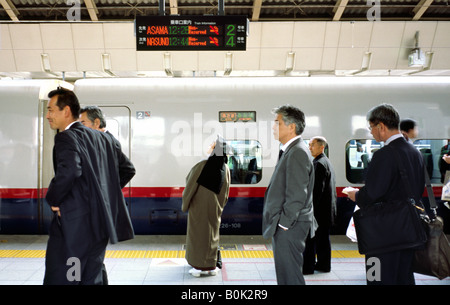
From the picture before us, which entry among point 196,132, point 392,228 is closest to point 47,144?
point 196,132

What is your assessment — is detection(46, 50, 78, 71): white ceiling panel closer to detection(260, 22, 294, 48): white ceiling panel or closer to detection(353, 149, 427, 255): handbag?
detection(260, 22, 294, 48): white ceiling panel

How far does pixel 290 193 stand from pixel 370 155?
12.3 ft

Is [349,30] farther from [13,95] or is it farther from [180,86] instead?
[13,95]

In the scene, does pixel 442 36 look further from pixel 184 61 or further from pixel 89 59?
pixel 89 59

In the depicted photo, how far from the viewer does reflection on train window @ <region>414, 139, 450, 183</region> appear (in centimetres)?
633

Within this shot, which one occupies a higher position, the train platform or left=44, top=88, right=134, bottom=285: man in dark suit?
left=44, top=88, right=134, bottom=285: man in dark suit

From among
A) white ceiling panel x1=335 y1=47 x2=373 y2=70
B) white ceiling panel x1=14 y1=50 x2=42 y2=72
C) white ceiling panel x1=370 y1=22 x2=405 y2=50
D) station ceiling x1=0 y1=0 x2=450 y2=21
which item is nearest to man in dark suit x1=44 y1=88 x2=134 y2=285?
station ceiling x1=0 y1=0 x2=450 y2=21

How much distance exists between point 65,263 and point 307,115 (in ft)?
15.2

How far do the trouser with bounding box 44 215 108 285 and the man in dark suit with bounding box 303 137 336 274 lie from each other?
283 centimetres

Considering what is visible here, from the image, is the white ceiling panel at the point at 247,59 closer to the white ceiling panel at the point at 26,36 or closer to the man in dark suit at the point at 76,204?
the white ceiling panel at the point at 26,36

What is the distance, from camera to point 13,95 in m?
6.34

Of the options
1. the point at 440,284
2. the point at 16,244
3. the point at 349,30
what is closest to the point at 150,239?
the point at 16,244

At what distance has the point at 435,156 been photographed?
634 centimetres
